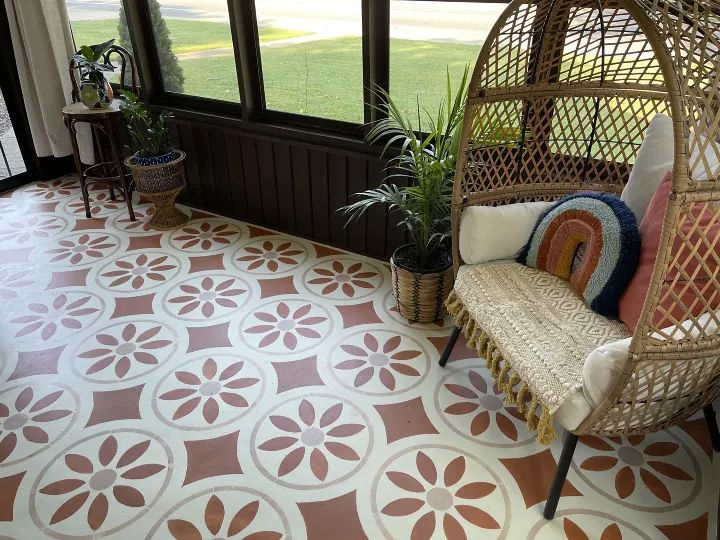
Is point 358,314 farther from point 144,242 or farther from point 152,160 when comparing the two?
point 152,160

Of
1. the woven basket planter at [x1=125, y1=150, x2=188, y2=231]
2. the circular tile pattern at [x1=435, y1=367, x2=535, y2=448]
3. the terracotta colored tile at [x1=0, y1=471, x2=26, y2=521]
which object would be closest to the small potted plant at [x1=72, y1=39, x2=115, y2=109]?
the woven basket planter at [x1=125, y1=150, x2=188, y2=231]

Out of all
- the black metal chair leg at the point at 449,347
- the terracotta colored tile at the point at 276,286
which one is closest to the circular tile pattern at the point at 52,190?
the terracotta colored tile at the point at 276,286

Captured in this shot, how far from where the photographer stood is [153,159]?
2.79 m

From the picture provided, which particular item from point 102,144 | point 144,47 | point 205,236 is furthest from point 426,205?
point 102,144

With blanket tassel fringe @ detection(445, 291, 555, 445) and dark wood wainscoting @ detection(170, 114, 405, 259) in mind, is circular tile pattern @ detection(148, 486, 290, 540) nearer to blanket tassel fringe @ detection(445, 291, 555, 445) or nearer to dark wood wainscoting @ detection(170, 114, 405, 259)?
blanket tassel fringe @ detection(445, 291, 555, 445)

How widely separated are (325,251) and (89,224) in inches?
54.5

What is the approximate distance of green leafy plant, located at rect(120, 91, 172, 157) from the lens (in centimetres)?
271

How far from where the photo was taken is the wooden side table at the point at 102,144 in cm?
277

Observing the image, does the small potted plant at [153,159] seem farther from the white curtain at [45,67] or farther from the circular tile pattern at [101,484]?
the circular tile pattern at [101,484]

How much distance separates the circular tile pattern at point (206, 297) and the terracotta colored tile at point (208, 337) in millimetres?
70

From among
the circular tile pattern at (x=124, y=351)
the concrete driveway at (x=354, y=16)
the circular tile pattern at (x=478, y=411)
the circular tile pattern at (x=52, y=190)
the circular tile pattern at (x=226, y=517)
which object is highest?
the concrete driveway at (x=354, y=16)

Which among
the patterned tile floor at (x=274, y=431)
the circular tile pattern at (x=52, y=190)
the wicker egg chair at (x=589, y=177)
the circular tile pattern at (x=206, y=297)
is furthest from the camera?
the circular tile pattern at (x=52, y=190)

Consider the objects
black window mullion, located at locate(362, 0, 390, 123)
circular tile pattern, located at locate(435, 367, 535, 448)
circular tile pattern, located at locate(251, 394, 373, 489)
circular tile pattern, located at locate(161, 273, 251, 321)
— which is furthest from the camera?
circular tile pattern, located at locate(161, 273, 251, 321)

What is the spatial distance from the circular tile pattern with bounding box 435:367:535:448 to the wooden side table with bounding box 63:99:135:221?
2.13m
